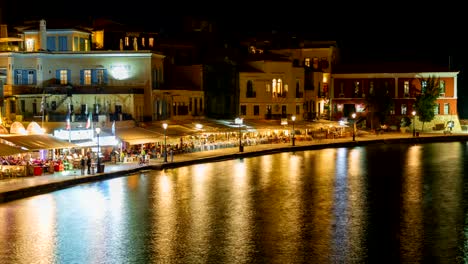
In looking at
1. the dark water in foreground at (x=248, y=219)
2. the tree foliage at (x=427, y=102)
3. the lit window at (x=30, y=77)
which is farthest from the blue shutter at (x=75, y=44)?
the tree foliage at (x=427, y=102)

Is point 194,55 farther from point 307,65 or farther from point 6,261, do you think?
point 6,261

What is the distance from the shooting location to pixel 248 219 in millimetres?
26000

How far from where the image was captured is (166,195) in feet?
105

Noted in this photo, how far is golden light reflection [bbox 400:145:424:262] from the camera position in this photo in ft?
68.8

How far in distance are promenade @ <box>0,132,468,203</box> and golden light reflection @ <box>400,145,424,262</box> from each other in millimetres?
12598

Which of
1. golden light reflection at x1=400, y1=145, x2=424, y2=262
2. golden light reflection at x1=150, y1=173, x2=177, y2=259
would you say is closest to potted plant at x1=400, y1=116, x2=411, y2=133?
golden light reflection at x1=400, y1=145, x2=424, y2=262

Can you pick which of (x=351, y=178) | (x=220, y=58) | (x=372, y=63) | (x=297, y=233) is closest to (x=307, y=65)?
(x=372, y=63)

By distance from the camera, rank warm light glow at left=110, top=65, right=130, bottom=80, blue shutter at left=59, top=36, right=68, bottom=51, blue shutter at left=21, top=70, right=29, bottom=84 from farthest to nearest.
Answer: warm light glow at left=110, top=65, right=130, bottom=80 → blue shutter at left=59, top=36, right=68, bottom=51 → blue shutter at left=21, top=70, right=29, bottom=84

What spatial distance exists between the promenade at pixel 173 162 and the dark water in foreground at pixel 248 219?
827 millimetres

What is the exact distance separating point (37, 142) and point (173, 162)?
30.4 ft

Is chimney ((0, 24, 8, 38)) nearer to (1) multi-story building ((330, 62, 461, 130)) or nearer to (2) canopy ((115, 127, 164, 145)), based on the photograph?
(2) canopy ((115, 127, 164, 145))

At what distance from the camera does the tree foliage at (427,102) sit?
77.6 meters

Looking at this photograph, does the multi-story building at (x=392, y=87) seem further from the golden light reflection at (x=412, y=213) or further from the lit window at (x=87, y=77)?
the golden light reflection at (x=412, y=213)

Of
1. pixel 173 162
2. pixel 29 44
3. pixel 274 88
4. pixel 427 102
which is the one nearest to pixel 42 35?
pixel 29 44
